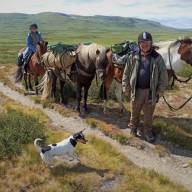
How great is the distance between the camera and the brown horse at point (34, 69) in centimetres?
1825

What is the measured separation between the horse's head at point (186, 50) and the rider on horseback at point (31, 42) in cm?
778

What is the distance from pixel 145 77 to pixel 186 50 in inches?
83.2

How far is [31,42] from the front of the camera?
18938 mm

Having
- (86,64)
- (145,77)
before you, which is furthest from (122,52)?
(145,77)

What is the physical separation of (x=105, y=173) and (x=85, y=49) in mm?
5712

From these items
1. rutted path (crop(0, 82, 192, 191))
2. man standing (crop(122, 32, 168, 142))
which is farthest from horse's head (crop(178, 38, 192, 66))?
rutted path (crop(0, 82, 192, 191))

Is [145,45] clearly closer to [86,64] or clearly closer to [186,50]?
[186,50]

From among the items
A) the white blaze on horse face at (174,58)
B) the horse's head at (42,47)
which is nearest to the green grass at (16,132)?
the white blaze on horse face at (174,58)

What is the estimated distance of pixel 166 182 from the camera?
9.17 metres

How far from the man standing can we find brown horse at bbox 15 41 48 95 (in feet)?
24.5

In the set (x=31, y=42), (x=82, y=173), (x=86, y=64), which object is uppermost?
(x=31, y=42)

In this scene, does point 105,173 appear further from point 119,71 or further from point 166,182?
point 119,71

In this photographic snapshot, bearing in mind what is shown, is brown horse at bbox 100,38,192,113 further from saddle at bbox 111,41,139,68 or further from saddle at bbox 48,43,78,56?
saddle at bbox 48,43,78,56

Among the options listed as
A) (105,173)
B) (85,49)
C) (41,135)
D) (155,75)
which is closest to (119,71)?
(85,49)
